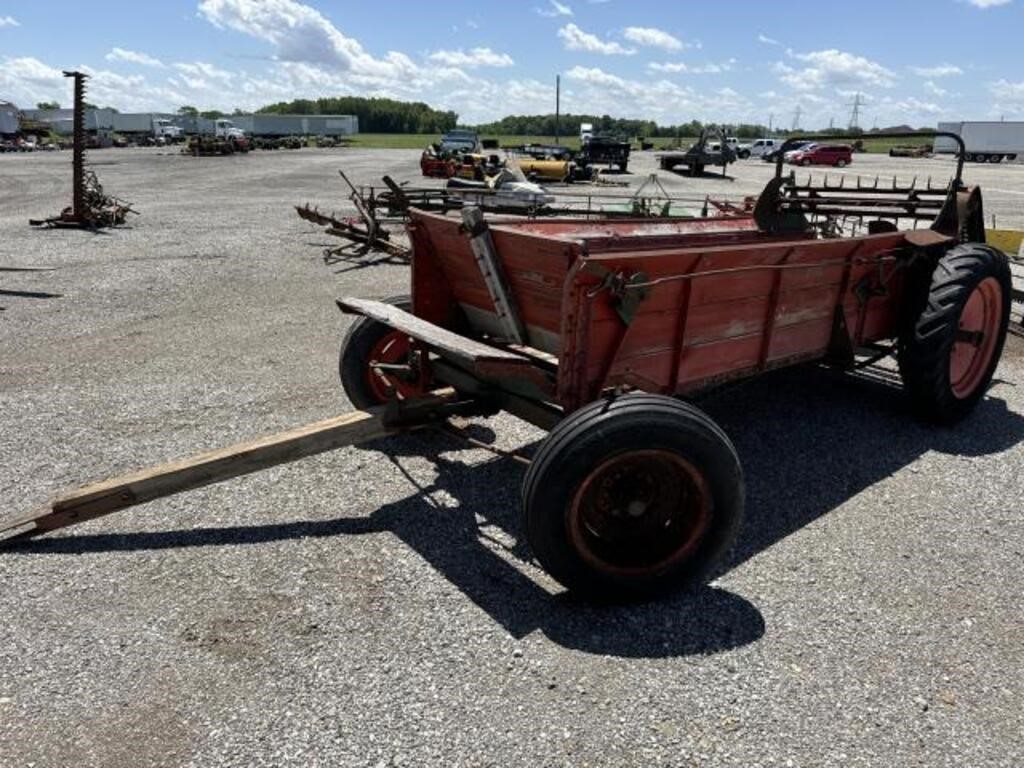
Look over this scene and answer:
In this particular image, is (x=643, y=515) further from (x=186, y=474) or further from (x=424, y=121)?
(x=424, y=121)

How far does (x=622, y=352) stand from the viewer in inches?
133

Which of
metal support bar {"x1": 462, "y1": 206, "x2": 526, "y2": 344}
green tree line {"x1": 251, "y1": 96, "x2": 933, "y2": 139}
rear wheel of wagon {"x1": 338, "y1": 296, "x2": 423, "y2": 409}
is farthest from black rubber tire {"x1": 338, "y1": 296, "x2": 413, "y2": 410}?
green tree line {"x1": 251, "y1": 96, "x2": 933, "y2": 139}

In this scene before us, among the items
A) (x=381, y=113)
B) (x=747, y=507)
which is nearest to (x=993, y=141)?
(x=747, y=507)

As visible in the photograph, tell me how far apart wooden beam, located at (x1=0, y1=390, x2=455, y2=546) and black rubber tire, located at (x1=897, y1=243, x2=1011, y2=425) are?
3427 mm

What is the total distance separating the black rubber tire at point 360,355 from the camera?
442 centimetres

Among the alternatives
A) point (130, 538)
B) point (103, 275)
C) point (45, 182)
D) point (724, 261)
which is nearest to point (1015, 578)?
point (724, 261)

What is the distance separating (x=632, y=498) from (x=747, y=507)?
1.08m

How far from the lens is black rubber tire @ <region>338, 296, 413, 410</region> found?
4418 mm

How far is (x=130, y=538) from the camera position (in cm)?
355

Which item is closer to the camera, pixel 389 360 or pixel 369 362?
pixel 369 362

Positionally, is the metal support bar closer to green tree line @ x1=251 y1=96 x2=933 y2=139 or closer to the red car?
the red car

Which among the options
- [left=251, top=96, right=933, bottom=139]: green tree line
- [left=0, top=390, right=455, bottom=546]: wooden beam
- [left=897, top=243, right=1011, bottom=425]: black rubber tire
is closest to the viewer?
[left=0, top=390, right=455, bottom=546]: wooden beam

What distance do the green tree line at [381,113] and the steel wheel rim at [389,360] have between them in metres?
126

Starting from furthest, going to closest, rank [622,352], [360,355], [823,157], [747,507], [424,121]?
[424,121]
[823,157]
[360,355]
[747,507]
[622,352]
